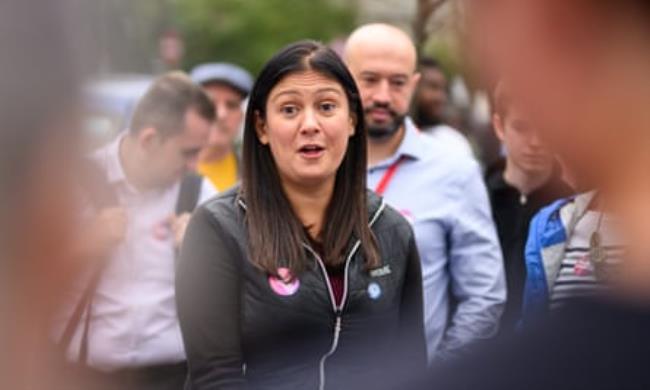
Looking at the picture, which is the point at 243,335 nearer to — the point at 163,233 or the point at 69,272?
→ the point at 163,233

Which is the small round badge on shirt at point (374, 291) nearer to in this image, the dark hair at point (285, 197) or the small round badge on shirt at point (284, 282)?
the dark hair at point (285, 197)

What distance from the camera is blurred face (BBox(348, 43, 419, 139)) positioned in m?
4.61

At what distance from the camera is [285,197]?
11.0 ft

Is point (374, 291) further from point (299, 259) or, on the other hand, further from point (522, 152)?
point (522, 152)

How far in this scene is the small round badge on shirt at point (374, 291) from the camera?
3188 millimetres

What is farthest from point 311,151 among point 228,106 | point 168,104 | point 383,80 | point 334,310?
A: point 228,106

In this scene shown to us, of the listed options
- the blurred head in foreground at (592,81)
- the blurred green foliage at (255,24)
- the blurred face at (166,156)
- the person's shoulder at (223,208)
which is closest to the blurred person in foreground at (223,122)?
the blurred face at (166,156)

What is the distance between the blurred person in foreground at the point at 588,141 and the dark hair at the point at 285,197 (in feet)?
6.65

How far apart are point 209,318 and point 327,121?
0.73 meters

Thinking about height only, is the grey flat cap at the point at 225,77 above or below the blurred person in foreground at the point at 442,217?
above

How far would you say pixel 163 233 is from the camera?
4.59 metres

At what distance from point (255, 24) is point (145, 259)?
19.9 meters

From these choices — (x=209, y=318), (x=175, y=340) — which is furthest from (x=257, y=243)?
(x=175, y=340)

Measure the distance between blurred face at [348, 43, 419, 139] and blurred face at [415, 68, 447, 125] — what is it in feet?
12.2
